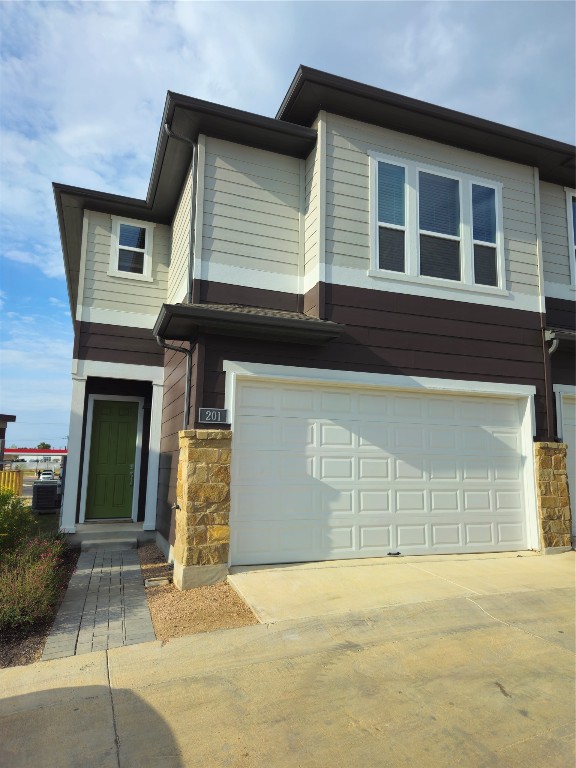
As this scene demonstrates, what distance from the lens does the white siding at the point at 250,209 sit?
675 centimetres

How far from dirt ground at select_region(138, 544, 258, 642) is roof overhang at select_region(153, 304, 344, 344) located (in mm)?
2967

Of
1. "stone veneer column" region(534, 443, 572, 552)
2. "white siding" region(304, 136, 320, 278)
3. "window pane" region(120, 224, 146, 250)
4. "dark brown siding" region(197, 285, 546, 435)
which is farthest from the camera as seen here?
"window pane" region(120, 224, 146, 250)

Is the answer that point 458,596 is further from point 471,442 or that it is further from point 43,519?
point 43,519

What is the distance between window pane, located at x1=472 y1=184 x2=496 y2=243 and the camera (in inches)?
298

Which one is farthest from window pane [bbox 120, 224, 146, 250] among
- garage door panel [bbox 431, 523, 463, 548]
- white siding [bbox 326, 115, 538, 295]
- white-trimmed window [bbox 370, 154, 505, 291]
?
garage door panel [bbox 431, 523, 463, 548]

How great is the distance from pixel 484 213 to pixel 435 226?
38.4 inches

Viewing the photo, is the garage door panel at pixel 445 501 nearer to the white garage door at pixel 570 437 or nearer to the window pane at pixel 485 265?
the white garage door at pixel 570 437

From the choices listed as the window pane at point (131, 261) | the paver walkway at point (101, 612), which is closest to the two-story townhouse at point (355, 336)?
the paver walkway at point (101, 612)

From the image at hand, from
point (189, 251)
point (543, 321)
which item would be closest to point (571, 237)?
point (543, 321)

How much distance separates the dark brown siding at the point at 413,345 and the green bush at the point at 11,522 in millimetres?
2678

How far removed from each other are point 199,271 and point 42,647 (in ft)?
14.8

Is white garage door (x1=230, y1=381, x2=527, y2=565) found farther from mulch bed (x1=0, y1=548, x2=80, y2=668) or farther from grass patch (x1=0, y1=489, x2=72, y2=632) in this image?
mulch bed (x1=0, y1=548, x2=80, y2=668)

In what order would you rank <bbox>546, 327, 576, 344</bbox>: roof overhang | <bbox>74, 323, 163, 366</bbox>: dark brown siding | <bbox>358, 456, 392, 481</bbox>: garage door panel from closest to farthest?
<bbox>358, 456, 392, 481</bbox>: garage door panel
<bbox>546, 327, 576, 344</bbox>: roof overhang
<bbox>74, 323, 163, 366</bbox>: dark brown siding

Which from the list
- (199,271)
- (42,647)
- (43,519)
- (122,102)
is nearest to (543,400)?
(199,271)
